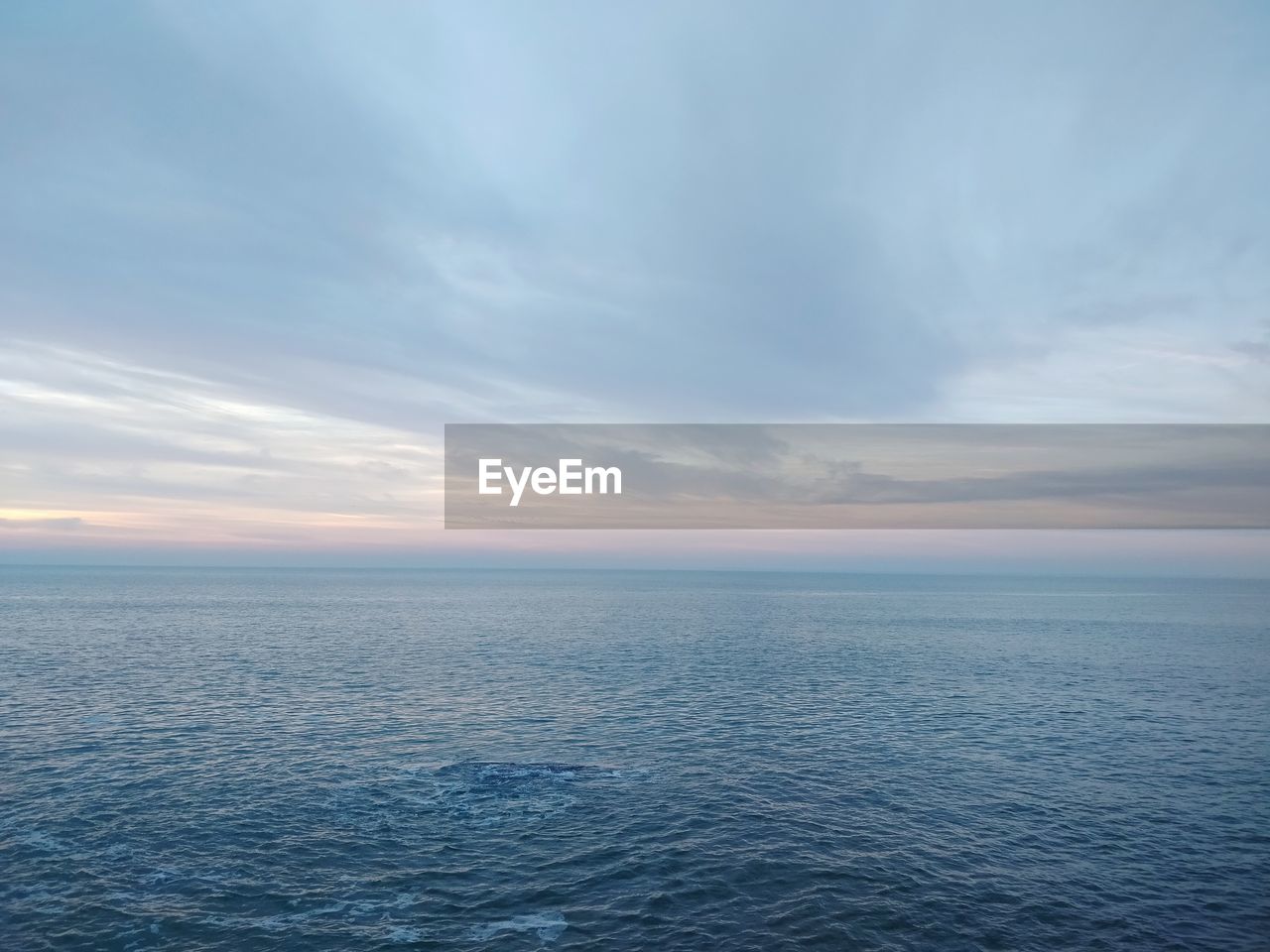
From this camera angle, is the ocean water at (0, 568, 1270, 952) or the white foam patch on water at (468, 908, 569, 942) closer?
the white foam patch on water at (468, 908, 569, 942)

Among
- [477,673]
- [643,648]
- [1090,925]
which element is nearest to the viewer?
[1090,925]

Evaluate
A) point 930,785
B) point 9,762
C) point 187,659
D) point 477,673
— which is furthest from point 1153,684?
point 187,659

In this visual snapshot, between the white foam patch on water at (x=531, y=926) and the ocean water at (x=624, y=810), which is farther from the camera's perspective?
the ocean water at (x=624, y=810)

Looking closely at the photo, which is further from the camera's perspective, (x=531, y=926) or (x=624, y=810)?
(x=624, y=810)

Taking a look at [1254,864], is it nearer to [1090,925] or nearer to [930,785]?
[1090,925]
